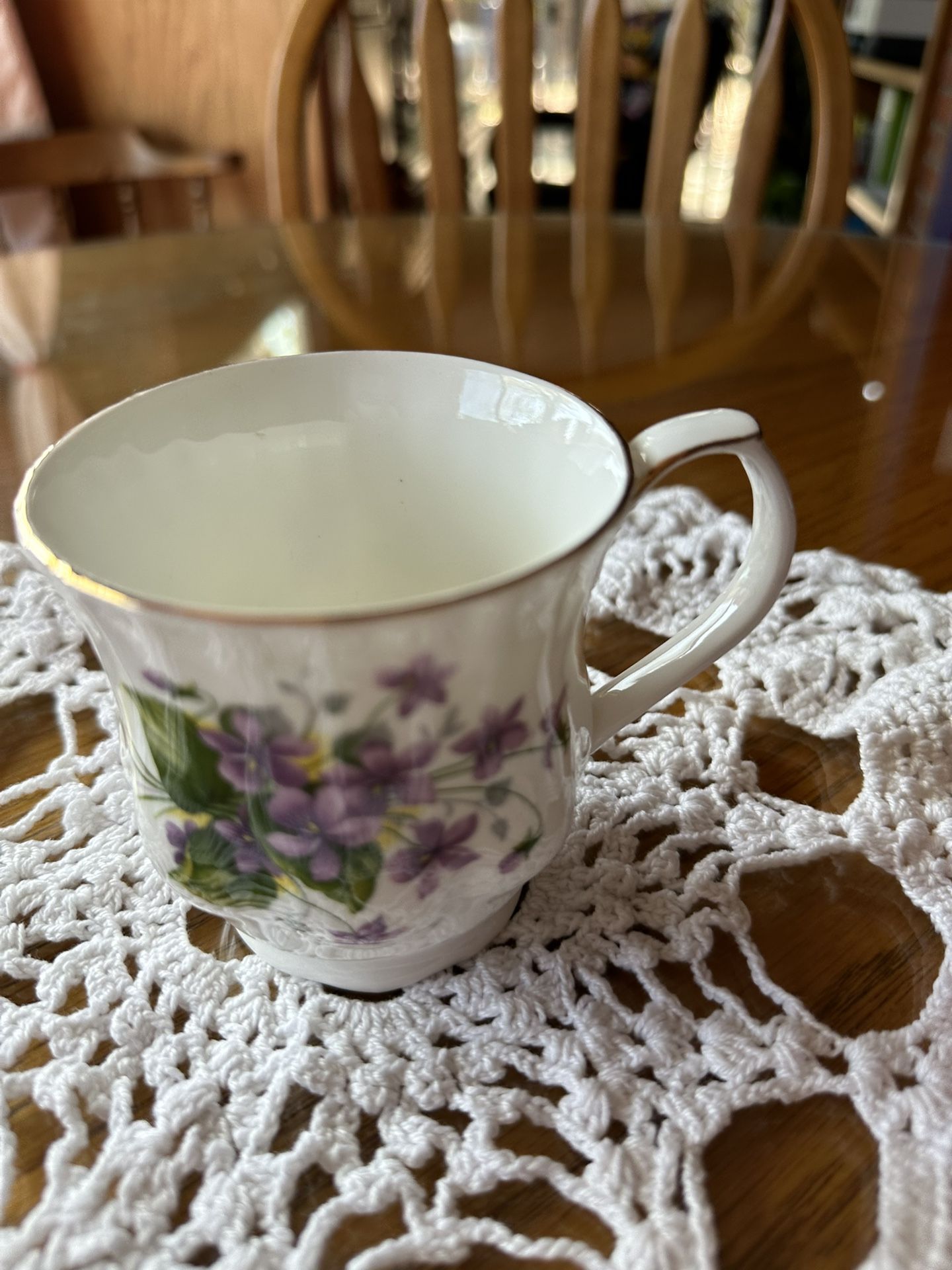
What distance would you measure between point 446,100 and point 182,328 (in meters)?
0.38

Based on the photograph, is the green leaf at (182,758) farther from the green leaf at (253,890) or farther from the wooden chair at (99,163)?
the wooden chair at (99,163)

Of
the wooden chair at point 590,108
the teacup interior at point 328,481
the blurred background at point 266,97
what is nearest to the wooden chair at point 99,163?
the blurred background at point 266,97

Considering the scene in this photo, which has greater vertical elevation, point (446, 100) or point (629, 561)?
point (446, 100)

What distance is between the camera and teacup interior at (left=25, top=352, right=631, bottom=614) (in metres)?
0.31

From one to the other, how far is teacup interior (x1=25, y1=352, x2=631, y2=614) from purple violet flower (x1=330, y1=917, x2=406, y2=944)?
0.11m

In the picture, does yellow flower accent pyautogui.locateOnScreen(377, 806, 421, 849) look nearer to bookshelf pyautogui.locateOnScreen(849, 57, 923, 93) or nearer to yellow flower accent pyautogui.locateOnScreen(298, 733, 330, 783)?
yellow flower accent pyautogui.locateOnScreen(298, 733, 330, 783)

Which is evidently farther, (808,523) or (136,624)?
(808,523)

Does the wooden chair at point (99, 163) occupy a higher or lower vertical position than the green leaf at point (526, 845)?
lower

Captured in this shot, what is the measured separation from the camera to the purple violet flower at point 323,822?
24cm

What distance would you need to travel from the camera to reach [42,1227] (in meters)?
0.23

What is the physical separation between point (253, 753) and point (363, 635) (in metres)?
0.05

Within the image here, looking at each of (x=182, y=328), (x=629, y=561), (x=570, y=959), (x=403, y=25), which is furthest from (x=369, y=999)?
(x=403, y=25)

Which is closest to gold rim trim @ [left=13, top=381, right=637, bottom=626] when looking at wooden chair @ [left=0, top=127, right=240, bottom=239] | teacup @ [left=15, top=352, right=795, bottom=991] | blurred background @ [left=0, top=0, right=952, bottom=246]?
teacup @ [left=15, top=352, right=795, bottom=991]

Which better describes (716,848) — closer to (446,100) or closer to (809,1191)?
(809,1191)
